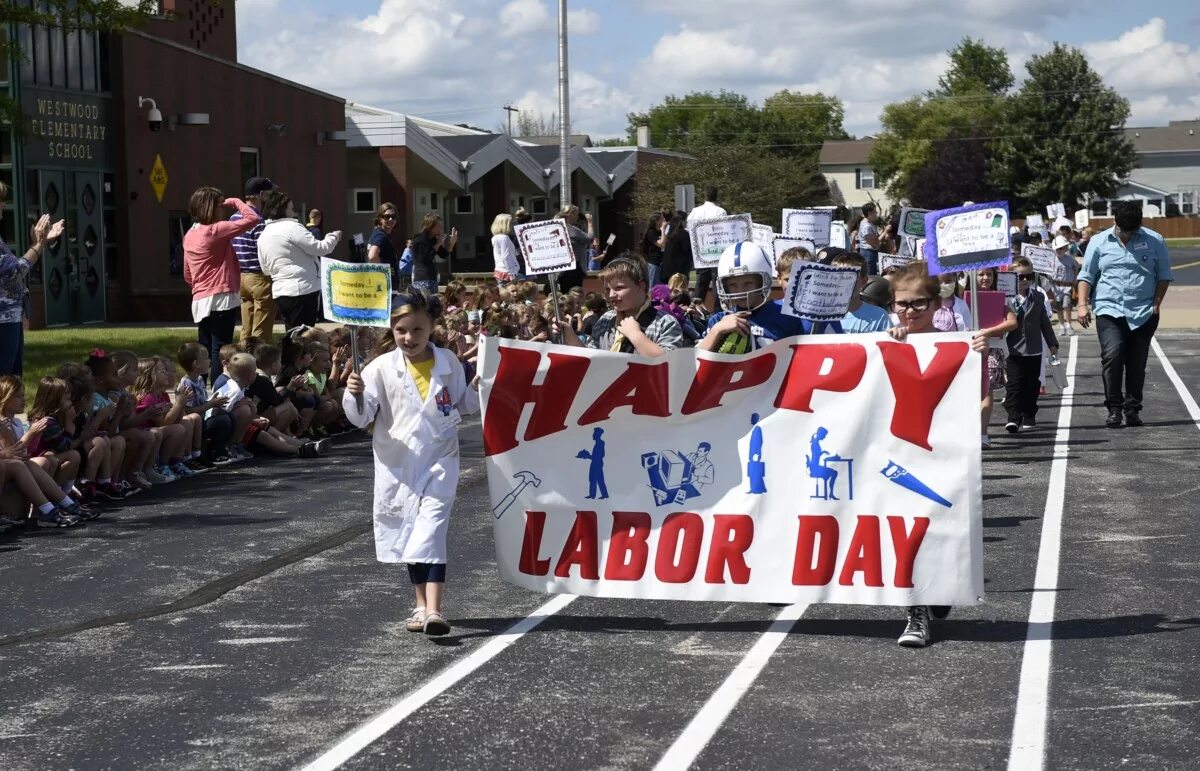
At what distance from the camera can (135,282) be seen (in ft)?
102

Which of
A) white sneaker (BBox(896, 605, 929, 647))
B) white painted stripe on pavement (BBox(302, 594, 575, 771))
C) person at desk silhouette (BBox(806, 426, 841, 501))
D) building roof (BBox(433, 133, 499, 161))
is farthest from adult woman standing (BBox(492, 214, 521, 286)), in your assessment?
building roof (BBox(433, 133, 499, 161))

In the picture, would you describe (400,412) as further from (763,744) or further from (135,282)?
(135,282)

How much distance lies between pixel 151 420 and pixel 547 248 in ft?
18.1

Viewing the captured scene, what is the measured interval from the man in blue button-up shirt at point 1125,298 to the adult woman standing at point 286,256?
7.06 metres

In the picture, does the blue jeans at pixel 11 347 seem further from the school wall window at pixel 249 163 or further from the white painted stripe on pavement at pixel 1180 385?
the school wall window at pixel 249 163

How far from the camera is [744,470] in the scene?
7.50m

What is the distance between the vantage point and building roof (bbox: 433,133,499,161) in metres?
47.0

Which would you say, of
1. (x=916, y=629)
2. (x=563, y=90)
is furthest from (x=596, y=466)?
(x=563, y=90)

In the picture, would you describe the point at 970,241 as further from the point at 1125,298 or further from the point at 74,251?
the point at 74,251

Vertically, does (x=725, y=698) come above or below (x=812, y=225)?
below

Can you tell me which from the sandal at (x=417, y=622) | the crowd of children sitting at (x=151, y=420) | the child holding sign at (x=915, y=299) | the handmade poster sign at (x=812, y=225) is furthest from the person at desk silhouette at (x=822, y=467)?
the handmade poster sign at (x=812, y=225)

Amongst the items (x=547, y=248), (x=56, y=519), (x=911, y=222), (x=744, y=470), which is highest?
(x=911, y=222)

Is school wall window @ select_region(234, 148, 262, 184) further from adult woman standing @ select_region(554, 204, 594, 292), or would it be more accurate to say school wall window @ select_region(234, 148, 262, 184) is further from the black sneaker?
the black sneaker

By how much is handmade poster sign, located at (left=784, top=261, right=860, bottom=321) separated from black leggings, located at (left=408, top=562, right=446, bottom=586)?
1.91m
